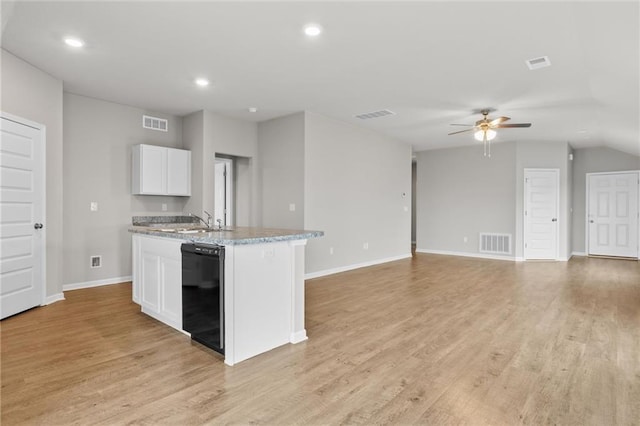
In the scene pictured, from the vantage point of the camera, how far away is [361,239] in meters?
6.96

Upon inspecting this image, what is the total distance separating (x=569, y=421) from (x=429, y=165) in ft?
26.3

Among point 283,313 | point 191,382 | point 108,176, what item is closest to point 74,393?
point 191,382

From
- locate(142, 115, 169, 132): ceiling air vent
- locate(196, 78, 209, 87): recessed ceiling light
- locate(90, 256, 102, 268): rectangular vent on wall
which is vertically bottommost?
locate(90, 256, 102, 268): rectangular vent on wall

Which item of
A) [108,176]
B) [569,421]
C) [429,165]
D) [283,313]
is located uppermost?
[429,165]

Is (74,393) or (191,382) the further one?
(191,382)

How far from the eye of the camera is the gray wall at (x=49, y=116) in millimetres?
3758

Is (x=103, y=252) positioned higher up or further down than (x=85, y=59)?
further down

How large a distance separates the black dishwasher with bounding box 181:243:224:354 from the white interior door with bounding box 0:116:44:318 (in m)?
2.18

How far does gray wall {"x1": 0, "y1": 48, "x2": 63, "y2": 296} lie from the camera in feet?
12.3

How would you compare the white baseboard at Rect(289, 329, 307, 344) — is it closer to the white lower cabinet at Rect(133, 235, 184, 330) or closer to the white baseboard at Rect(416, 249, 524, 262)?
the white lower cabinet at Rect(133, 235, 184, 330)

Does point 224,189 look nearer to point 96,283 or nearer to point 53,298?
point 96,283

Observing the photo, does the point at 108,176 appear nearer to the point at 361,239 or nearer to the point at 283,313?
the point at 283,313

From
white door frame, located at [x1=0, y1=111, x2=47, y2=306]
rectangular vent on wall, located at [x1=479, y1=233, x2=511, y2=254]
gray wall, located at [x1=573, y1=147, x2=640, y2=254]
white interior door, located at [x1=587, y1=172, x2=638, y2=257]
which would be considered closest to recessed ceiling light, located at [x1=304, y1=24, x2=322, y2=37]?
white door frame, located at [x1=0, y1=111, x2=47, y2=306]

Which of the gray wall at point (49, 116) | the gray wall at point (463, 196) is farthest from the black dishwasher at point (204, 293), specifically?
the gray wall at point (463, 196)
